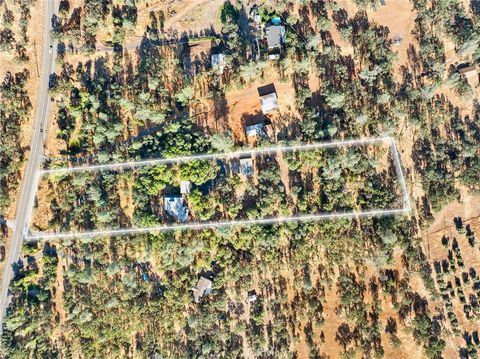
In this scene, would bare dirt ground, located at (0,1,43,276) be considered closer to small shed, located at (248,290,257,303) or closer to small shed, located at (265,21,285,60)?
small shed, located at (265,21,285,60)

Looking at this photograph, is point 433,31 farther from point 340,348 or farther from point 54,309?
point 54,309

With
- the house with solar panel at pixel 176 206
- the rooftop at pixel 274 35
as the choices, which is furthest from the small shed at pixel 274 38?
the house with solar panel at pixel 176 206

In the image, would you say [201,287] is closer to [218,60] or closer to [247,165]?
[247,165]

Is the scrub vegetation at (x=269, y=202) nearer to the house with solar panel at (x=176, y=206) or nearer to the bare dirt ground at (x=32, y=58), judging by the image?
the house with solar panel at (x=176, y=206)

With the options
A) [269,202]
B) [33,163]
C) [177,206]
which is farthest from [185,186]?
[33,163]

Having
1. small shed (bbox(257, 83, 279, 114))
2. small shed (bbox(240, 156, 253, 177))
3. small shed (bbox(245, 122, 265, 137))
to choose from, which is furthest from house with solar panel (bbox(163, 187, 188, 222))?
small shed (bbox(257, 83, 279, 114))

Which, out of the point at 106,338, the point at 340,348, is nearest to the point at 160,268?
the point at 106,338
